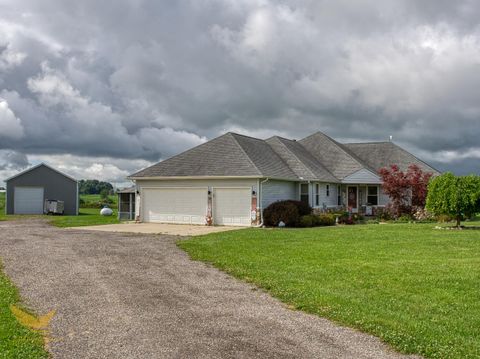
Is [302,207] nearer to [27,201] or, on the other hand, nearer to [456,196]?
[456,196]

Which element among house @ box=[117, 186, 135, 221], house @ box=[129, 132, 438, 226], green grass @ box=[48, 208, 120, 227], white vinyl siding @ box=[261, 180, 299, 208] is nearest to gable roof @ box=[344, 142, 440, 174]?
house @ box=[129, 132, 438, 226]

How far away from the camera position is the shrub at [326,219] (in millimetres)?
25688

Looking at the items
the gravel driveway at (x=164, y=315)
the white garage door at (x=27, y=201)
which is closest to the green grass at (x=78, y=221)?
the white garage door at (x=27, y=201)

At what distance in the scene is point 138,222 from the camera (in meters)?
27.4

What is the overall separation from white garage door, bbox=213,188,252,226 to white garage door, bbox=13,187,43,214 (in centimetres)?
2026

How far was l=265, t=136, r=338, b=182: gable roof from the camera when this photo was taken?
2813 cm

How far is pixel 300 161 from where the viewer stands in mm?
29281

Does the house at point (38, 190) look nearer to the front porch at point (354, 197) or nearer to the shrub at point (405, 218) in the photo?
the front porch at point (354, 197)

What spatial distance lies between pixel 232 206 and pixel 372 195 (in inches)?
474

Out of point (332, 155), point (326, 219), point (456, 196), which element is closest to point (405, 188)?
point (326, 219)

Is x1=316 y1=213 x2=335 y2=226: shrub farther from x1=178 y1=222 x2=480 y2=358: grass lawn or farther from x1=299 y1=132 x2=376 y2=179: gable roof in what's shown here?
x1=178 y1=222 x2=480 y2=358: grass lawn

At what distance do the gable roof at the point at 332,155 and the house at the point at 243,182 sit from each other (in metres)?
0.07

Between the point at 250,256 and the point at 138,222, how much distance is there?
50.8ft

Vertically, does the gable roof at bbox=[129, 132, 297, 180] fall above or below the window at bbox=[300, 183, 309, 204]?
above
